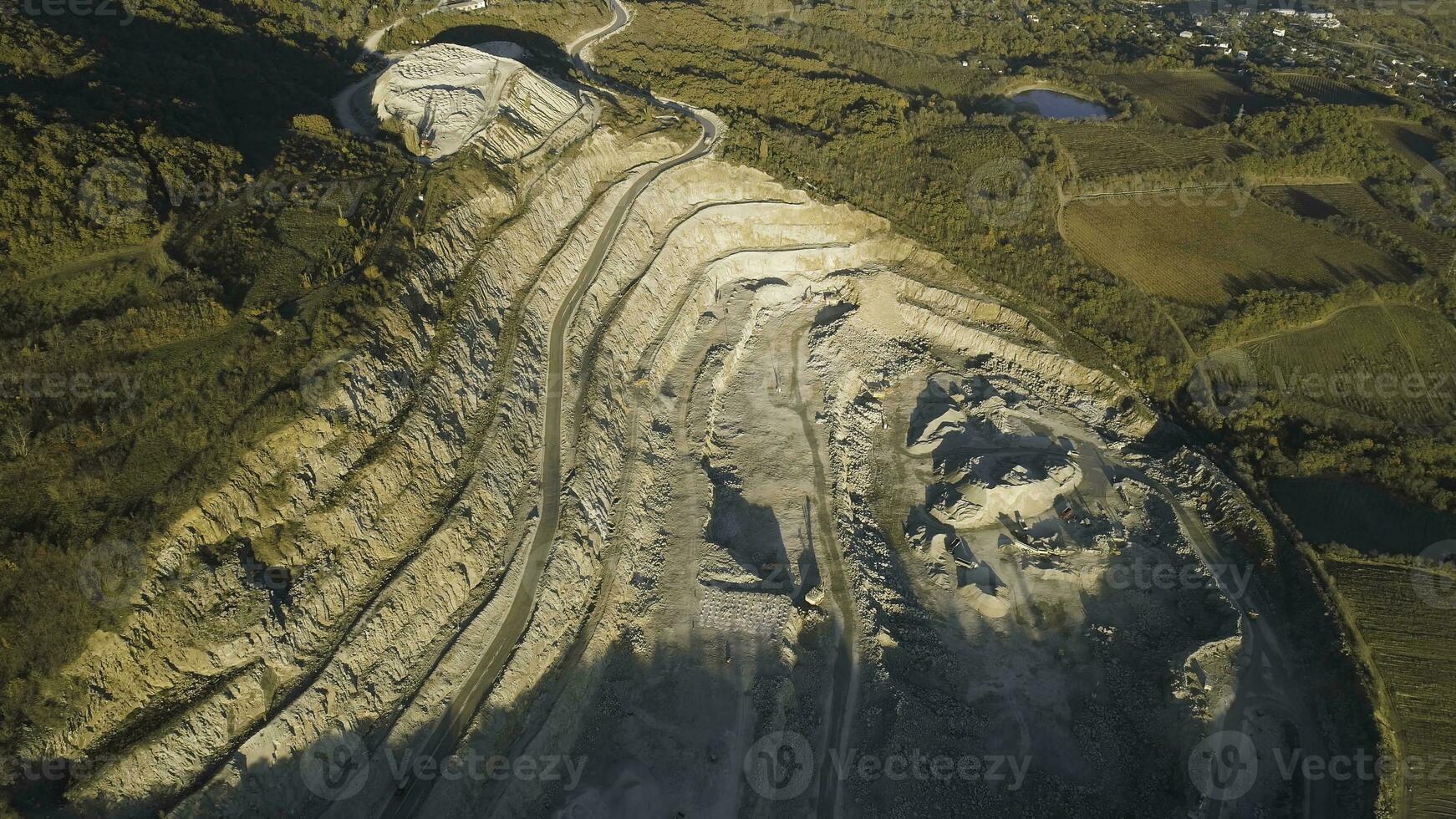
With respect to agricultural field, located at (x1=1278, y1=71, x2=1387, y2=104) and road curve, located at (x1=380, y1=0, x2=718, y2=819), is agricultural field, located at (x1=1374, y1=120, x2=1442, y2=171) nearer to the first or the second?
agricultural field, located at (x1=1278, y1=71, x2=1387, y2=104)

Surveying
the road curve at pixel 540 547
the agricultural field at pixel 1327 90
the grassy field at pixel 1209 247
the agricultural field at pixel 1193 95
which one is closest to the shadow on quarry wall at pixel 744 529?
the road curve at pixel 540 547

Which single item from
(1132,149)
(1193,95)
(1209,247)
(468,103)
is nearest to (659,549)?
(468,103)

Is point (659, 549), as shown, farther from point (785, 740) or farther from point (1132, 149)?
point (1132, 149)

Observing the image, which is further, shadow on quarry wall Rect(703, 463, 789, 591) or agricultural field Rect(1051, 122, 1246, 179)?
agricultural field Rect(1051, 122, 1246, 179)

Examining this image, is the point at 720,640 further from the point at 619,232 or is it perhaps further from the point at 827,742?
the point at 619,232

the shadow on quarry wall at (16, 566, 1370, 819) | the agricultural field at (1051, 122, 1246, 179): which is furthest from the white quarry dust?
the agricultural field at (1051, 122, 1246, 179)

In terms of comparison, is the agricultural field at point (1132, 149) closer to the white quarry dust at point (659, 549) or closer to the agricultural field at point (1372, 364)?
the agricultural field at point (1372, 364)

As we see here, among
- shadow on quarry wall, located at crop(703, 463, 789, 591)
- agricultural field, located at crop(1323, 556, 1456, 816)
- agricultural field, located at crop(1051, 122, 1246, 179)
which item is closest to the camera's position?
agricultural field, located at crop(1323, 556, 1456, 816)
